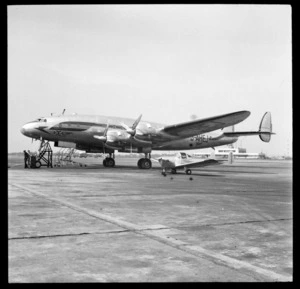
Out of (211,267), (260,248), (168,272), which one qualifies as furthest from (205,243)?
(168,272)

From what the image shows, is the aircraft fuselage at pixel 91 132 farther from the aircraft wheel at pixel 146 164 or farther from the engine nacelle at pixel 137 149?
the aircraft wheel at pixel 146 164

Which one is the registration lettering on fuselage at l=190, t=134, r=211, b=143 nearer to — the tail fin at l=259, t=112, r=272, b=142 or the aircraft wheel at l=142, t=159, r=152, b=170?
the aircraft wheel at l=142, t=159, r=152, b=170

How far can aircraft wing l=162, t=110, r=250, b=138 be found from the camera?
23.2 m

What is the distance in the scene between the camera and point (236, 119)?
24125 millimetres

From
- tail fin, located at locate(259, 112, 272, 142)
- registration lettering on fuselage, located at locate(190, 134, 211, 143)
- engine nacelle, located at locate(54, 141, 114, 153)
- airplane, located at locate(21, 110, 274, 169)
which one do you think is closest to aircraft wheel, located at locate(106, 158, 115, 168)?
engine nacelle, located at locate(54, 141, 114, 153)

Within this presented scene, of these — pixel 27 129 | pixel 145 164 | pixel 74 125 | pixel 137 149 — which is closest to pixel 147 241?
pixel 74 125

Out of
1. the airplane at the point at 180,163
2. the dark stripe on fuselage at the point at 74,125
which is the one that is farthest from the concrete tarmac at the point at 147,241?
the dark stripe on fuselage at the point at 74,125

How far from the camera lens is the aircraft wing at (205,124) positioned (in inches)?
915

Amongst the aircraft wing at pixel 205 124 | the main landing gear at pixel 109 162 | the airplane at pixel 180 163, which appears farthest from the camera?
the main landing gear at pixel 109 162

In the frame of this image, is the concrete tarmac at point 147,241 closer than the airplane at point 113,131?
Yes

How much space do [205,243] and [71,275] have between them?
2177 mm

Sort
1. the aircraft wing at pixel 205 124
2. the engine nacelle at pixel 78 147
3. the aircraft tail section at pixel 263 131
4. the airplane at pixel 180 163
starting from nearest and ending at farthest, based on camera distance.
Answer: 1. the airplane at pixel 180 163
2. the aircraft wing at pixel 205 124
3. the engine nacelle at pixel 78 147
4. the aircraft tail section at pixel 263 131

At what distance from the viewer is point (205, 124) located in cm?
2489

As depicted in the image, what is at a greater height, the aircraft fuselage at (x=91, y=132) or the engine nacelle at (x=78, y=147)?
the aircraft fuselage at (x=91, y=132)
